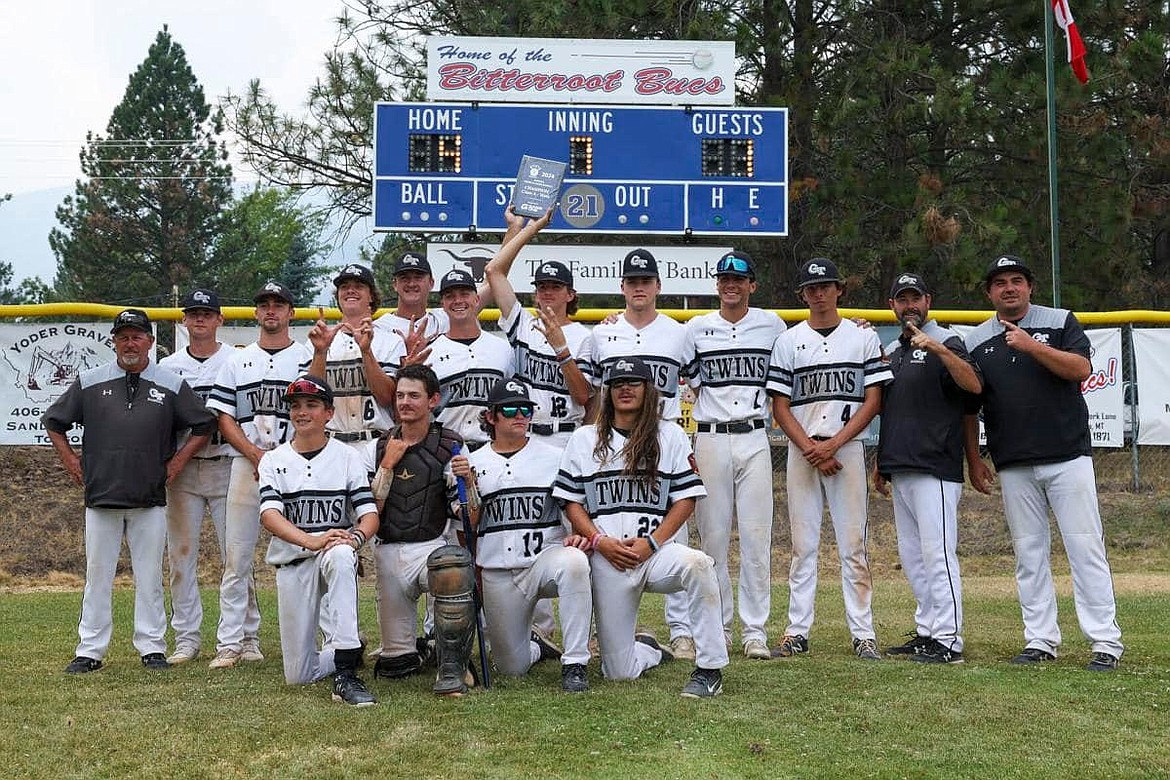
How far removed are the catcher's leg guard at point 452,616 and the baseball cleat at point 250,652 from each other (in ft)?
5.16

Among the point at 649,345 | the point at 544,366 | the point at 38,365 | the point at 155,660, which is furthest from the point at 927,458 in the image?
the point at 38,365

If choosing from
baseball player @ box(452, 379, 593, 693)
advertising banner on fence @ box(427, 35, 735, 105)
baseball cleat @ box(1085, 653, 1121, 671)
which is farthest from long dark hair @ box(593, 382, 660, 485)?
advertising banner on fence @ box(427, 35, 735, 105)

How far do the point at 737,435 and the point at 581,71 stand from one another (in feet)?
26.9

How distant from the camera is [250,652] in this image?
22.5ft

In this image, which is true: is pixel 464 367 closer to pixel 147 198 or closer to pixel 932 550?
pixel 932 550

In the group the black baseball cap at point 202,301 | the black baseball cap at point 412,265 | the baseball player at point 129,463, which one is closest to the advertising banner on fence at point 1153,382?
the black baseball cap at point 412,265

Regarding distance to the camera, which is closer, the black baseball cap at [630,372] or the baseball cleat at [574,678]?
the baseball cleat at [574,678]

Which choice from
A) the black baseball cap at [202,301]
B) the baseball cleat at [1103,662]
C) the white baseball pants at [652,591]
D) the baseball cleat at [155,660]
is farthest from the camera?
the black baseball cap at [202,301]

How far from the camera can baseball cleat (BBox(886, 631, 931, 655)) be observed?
6.68 m

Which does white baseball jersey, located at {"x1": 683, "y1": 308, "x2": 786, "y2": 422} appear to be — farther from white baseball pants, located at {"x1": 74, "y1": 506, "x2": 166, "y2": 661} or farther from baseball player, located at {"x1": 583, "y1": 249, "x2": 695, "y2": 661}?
white baseball pants, located at {"x1": 74, "y1": 506, "x2": 166, "y2": 661}

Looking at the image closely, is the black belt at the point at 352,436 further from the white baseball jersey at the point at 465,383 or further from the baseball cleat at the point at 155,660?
the baseball cleat at the point at 155,660

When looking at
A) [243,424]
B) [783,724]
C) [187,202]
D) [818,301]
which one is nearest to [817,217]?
[818,301]

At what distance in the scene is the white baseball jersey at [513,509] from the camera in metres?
6.06

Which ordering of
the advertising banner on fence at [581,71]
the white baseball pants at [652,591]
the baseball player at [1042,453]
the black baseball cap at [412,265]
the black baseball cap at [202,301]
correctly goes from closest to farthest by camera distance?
1. the white baseball pants at [652,591]
2. the baseball player at [1042,453]
3. the black baseball cap at [412,265]
4. the black baseball cap at [202,301]
5. the advertising banner on fence at [581,71]
